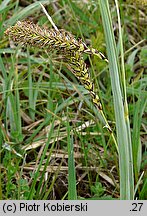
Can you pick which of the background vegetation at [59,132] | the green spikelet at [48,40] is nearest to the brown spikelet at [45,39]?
the green spikelet at [48,40]

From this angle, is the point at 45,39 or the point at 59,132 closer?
the point at 45,39

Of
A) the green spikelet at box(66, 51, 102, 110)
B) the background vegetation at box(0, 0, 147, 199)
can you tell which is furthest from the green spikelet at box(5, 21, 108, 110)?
the background vegetation at box(0, 0, 147, 199)

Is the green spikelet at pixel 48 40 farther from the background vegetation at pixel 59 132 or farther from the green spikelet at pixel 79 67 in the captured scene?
the background vegetation at pixel 59 132

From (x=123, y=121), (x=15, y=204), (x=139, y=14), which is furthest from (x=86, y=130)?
(x=139, y=14)

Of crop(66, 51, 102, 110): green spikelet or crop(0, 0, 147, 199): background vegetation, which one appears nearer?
crop(66, 51, 102, 110): green spikelet

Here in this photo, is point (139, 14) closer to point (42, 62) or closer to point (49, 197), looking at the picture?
point (42, 62)

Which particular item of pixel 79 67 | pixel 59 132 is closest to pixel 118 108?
pixel 79 67

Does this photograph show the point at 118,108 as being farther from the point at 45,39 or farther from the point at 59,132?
the point at 59,132

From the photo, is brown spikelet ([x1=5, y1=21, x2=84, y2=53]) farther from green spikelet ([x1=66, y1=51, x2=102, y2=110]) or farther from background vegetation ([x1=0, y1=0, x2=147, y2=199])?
background vegetation ([x1=0, y1=0, x2=147, y2=199])

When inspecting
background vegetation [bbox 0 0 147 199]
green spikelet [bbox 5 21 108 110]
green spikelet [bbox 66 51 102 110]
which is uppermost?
green spikelet [bbox 5 21 108 110]
